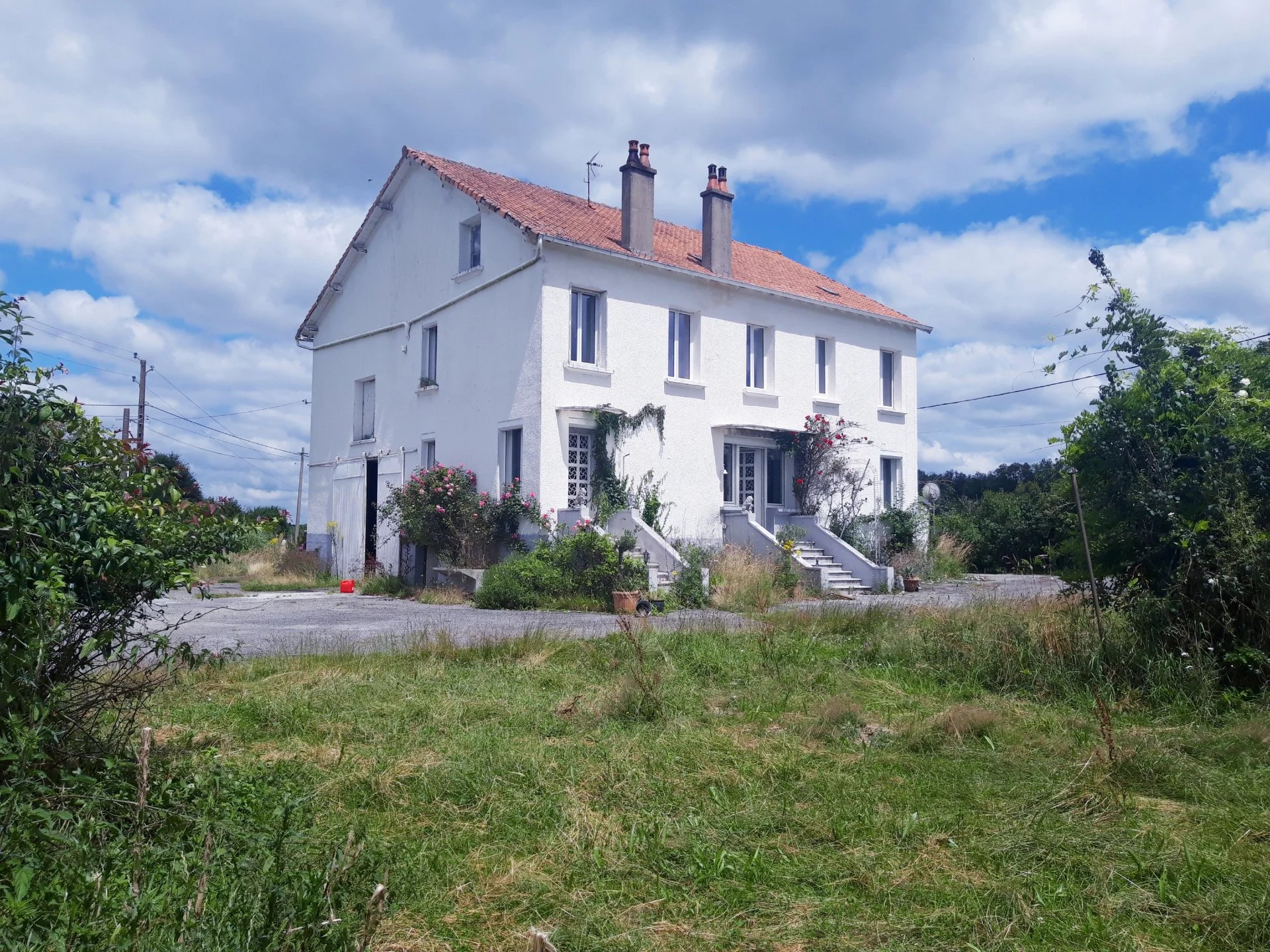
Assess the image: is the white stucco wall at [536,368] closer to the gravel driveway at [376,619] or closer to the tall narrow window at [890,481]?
the tall narrow window at [890,481]

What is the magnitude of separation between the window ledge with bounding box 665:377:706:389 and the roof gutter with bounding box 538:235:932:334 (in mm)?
2172

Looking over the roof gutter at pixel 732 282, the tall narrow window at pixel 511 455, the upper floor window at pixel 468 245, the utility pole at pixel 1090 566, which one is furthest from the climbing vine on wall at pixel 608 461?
the utility pole at pixel 1090 566

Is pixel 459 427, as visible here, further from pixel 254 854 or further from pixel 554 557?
pixel 254 854

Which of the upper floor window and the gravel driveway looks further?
the upper floor window

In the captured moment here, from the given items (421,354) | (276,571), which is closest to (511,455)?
(421,354)

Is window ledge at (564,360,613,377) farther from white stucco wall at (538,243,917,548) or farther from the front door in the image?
the front door

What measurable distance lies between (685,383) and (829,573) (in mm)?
4850

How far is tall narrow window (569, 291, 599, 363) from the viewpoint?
58.7 ft

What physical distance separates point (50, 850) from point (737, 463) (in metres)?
17.6

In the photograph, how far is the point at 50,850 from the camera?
321 cm

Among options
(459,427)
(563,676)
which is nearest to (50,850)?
(563,676)

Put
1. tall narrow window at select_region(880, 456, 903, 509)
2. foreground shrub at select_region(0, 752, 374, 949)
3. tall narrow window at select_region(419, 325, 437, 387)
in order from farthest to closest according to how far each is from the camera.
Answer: tall narrow window at select_region(880, 456, 903, 509), tall narrow window at select_region(419, 325, 437, 387), foreground shrub at select_region(0, 752, 374, 949)

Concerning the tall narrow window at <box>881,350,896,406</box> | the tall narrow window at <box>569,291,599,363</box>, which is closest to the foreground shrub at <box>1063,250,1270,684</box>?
the tall narrow window at <box>569,291,599,363</box>

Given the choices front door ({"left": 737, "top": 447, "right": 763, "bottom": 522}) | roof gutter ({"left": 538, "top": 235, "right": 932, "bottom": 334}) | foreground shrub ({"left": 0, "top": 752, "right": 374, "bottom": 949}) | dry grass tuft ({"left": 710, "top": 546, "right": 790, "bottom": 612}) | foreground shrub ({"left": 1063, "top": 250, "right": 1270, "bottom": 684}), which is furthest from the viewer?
front door ({"left": 737, "top": 447, "right": 763, "bottom": 522})
